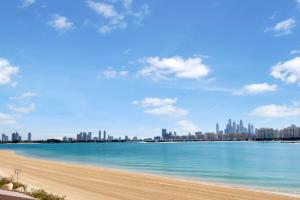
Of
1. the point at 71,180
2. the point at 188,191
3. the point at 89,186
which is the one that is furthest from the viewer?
the point at 71,180

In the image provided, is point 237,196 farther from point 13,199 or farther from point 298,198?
point 13,199

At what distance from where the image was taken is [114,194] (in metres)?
22.5

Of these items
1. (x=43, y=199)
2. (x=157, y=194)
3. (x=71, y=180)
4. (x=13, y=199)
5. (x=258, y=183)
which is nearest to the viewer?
(x=13, y=199)

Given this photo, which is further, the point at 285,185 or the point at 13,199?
the point at 285,185

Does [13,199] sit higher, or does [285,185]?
[13,199]

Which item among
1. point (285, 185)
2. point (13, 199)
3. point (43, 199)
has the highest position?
point (13, 199)

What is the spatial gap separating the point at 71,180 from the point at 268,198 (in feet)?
53.5

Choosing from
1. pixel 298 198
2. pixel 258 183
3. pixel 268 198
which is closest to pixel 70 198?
pixel 268 198

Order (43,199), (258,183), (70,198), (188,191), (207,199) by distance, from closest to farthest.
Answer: (43,199) < (70,198) < (207,199) < (188,191) < (258,183)

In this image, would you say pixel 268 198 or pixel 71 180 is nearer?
pixel 268 198

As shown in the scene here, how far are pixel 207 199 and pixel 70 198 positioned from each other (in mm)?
8082

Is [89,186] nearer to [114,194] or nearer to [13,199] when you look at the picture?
[114,194]

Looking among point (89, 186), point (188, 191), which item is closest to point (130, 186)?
point (89, 186)

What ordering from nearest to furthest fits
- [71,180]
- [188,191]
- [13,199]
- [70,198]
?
1. [13,199]
2. [70,198]
3. [188,191]
4. [71,180]
